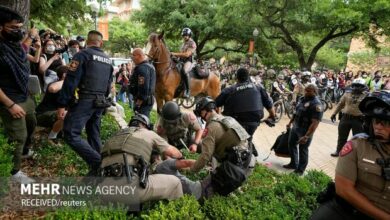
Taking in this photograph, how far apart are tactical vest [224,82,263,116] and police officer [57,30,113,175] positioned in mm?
2217

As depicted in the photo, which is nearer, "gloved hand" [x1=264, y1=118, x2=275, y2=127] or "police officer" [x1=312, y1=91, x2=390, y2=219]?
"police officer" [x1=312, y1=91, x2=390, y2=219]

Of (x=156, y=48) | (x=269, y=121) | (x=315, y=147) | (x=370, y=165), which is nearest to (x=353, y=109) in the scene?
(x=269, y=121)

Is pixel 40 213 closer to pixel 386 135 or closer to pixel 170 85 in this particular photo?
pixel 386 135

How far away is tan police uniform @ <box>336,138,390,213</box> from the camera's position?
263cm

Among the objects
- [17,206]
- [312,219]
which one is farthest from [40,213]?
[312,219]

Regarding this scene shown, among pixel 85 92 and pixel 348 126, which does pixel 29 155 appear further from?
pixel 348 126

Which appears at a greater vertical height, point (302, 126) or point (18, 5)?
point (18, 5)

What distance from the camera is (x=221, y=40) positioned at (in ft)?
83.3

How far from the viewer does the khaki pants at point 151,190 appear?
10.7 feet

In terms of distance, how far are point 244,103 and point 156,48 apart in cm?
316

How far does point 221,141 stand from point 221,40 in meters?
22.0

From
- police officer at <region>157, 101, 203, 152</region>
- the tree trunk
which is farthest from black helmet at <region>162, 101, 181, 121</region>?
the tree trunk

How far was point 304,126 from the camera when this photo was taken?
255 inches

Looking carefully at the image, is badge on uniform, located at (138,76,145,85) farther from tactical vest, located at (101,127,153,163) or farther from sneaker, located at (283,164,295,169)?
sneaker, located at (283,164,295,169)
